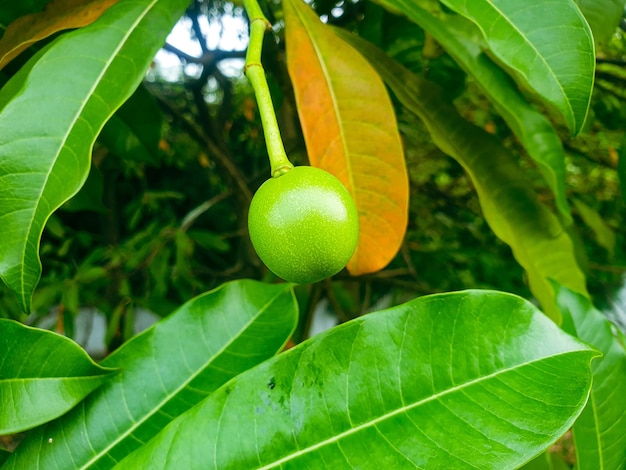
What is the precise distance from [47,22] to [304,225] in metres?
0.45

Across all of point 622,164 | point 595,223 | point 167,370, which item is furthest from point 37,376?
point 595,223

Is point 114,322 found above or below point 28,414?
below

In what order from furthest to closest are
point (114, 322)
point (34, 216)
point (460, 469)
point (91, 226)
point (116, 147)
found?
point (91, 226), point (114, 322), point (116, 147), point (34, 216), point (460, 469)

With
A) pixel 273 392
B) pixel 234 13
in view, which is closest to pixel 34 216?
pixel 273 392

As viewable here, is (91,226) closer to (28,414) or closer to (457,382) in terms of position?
(28,414)

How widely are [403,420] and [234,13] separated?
58.1 inches

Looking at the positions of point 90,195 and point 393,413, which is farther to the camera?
point 90,195

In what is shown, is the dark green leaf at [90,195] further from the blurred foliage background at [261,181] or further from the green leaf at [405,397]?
the green leaf at [405,397]

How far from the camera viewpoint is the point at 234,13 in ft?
5.47

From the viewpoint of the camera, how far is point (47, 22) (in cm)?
71

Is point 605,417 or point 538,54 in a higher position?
point 538,54

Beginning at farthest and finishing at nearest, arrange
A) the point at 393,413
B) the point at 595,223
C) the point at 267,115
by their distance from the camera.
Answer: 1. the point at 595,223
2. the point at 267,115
3. the point at 393,413

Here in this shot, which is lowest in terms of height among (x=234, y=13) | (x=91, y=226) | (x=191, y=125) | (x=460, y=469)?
(x=91, y=226)

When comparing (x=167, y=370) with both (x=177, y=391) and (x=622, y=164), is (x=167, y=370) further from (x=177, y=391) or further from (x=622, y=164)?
(x=622, y=164)
